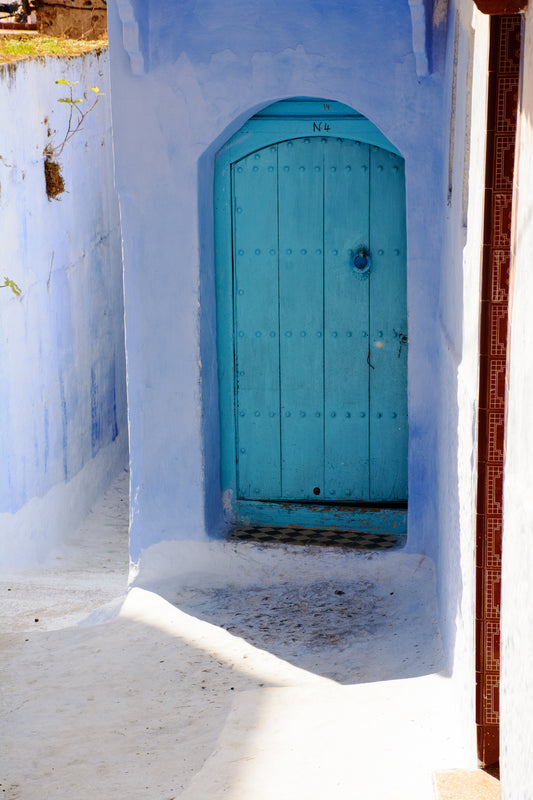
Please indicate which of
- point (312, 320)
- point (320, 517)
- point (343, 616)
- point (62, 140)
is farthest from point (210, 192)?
point (62, 140)

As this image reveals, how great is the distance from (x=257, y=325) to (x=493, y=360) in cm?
259

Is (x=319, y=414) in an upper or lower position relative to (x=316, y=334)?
lower

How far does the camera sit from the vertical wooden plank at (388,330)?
501 centimetres

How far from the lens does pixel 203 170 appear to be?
5.02 m

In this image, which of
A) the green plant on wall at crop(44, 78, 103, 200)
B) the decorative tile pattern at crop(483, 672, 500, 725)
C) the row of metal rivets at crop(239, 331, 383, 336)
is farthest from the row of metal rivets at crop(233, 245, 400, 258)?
the green plant on wall at crop(44, 78, 103, 200)

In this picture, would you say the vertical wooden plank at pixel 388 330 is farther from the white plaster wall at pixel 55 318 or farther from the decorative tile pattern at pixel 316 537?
the white plaster wall at pixel 55 318

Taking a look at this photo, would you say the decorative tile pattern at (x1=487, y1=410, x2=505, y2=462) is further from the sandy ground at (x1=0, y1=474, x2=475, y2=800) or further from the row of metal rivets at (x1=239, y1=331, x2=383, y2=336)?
the row of metal rivets at (x1=239, y1=331, x2=383, y2=336)

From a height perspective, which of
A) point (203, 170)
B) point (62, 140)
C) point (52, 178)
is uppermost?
point (62, 140)

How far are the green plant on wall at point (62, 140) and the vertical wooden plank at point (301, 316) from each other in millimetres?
3248

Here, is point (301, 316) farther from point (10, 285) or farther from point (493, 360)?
point (10, 285)

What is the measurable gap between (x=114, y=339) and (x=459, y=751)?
7359mm

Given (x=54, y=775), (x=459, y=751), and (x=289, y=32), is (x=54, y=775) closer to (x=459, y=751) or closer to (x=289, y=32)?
(x=459, y=751)

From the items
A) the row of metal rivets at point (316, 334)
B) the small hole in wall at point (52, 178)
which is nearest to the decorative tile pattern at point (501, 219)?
the row of metal rivets at point (316, 334)

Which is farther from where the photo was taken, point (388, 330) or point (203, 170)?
point (388, 330)
